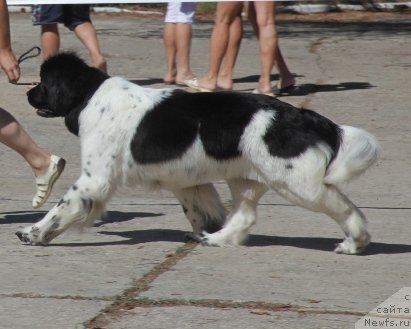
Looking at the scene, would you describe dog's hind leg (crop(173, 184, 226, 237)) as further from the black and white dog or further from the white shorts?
the white shorts

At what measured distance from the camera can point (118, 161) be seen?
20.3 ft

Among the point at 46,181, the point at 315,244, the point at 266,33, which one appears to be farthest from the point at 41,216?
the point at 266,33

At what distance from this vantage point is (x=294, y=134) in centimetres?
597

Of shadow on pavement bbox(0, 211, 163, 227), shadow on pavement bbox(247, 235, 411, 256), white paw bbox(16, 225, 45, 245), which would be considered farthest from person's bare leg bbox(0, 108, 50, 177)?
shadow on pavement bbox(247, 235, 411, 256)

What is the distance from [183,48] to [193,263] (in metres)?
5.74

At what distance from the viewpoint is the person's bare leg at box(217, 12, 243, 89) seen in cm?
1105

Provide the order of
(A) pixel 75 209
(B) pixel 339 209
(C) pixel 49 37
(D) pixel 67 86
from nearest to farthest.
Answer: (B) pixel 339 209 < (A) pixel 75 209 < (D) pixel 67 86 < (C) pixel 49 37

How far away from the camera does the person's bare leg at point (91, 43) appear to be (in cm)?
1055

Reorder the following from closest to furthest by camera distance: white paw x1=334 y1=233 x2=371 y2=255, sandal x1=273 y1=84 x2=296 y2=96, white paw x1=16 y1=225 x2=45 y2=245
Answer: white paw x1=334 y1=233 x2=371 y2=255 < white paw x1=16 y1=225 x2=45 y2=245 < sandal x1=273 y1=84 x2=296 y2=96

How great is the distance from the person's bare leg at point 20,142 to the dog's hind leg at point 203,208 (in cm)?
94

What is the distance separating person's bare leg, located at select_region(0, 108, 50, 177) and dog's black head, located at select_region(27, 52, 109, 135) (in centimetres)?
51

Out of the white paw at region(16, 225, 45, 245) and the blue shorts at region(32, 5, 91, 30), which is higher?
the blue shorts at region(32, 5, 91, 30)

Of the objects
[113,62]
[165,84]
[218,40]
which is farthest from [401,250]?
[113,62]

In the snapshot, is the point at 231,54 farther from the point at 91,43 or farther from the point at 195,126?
the point at 195,126
